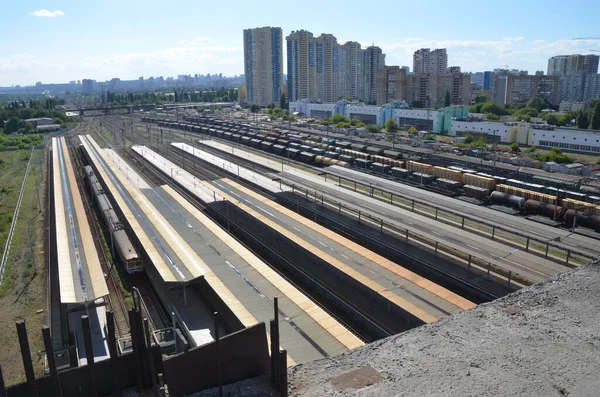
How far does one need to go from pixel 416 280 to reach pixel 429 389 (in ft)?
26.0

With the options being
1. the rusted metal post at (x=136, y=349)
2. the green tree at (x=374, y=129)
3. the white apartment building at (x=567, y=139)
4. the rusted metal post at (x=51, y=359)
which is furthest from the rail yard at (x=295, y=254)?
the green tree at (x=374, y=129)

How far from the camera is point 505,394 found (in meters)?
4.87

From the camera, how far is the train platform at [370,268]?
1136 centimetres

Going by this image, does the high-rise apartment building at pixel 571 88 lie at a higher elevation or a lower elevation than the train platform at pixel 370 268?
higher

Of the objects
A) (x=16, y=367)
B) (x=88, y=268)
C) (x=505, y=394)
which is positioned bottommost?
(x=16, y=367)

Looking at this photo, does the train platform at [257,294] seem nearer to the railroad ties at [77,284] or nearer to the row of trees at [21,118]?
the railroad ties at [77,284]

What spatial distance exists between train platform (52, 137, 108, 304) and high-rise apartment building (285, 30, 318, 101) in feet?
202

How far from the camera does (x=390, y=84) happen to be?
7044 cm

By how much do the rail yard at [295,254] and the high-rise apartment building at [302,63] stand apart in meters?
56.3

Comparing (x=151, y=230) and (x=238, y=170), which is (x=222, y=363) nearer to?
(x=151, y=230)

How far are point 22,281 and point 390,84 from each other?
6335 centimetres

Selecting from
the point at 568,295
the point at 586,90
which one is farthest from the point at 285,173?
the point at 586,90

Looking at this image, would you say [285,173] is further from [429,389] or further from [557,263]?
[429,389]

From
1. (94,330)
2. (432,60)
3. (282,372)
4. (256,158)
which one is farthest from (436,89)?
(282,372)
